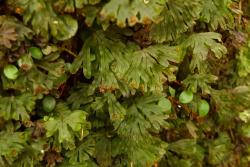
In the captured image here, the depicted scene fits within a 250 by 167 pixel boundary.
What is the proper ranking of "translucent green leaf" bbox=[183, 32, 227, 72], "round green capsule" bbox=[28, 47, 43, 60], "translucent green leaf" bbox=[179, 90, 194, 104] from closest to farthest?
"round green capsule" bbox=[28, 47, 43, 60], "translucent green leaf" bbox=[183, 32, 227, 72], "translucent green leaf" bbox=[179, 90, 194, 104]

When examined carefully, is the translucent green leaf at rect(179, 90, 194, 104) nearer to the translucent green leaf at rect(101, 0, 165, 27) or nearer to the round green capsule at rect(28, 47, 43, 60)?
the translucent green leaf at rect(101, 0, 165, 27)

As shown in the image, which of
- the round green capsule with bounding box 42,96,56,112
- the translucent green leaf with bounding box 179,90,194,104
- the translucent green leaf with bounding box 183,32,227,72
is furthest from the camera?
the translucent green leaf with bounding box 179,90,194,104

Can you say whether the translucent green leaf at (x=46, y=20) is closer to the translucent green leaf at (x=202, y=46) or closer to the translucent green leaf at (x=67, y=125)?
the translucent green leaf at (x=67, y=125)

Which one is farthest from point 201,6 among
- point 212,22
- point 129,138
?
point 129,138

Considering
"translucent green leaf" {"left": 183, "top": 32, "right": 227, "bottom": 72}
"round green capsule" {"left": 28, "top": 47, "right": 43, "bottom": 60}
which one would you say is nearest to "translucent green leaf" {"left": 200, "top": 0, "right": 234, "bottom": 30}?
"translucent green leaf" {"left": 183, "top": 32, "right": 227, "bottom": 72}

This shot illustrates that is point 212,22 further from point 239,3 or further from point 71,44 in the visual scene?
point 71,44

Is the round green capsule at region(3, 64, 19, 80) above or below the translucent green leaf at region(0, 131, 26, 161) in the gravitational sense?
above

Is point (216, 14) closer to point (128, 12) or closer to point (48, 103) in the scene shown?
point (128, 12)

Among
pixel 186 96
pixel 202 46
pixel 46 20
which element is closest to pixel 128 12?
pixel 46 20

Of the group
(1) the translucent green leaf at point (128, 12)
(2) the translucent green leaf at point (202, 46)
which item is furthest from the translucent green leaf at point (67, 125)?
(2) the translucent green leaf at point (202, 46)
